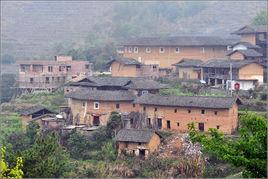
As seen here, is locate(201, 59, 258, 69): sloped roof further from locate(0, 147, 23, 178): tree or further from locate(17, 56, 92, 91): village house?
locate(0, 147, 23, 178): tree

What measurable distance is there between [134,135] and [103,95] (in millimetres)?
4966

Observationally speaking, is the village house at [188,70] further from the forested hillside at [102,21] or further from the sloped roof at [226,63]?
the forested hillside at [102,21]

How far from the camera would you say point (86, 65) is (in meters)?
41.3

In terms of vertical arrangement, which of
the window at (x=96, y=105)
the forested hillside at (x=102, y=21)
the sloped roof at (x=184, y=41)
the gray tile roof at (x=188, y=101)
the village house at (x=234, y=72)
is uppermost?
the forested hillside at (x=102, y=21)

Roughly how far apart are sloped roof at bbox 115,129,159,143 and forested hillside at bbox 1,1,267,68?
103ft

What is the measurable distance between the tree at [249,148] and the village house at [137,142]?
1377 centimetres

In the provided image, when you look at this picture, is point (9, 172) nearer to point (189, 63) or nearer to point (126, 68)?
point (126, 68)

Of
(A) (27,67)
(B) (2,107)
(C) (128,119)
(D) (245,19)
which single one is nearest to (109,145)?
(C) (128,119)

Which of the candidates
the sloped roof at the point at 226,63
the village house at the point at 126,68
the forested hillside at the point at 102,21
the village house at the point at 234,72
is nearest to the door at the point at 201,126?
the village house at the point at 234,72

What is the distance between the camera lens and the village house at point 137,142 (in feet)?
84.9

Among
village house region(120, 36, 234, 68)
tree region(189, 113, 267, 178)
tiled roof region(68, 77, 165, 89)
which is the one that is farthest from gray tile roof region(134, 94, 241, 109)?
tree region(189, 113, 267, 178)

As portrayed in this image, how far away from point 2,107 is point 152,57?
12.1m

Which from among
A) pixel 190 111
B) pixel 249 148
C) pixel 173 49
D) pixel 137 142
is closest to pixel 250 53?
pixel 173 49

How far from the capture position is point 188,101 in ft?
91.6
